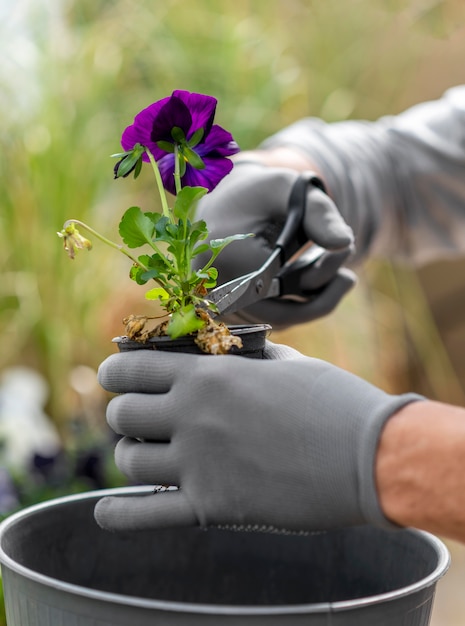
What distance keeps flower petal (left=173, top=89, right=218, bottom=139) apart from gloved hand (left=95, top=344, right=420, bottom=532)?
18 cm

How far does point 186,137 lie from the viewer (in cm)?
60

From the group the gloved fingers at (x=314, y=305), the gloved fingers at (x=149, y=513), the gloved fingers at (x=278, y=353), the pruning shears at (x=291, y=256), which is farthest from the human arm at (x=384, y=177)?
the gloved fingers at (x=149, y=513)

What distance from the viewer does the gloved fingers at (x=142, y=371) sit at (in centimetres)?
57

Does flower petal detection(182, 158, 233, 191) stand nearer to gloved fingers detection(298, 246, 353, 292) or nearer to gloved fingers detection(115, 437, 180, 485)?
gloved fingers detection(115, 437, 180, 485)

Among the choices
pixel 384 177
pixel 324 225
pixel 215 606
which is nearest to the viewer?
pixel 215 606

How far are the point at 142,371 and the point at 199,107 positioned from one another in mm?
200

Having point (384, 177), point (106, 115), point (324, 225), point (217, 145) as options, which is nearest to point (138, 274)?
point (217, 145)

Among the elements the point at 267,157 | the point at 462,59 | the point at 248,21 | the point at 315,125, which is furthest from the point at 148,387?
the point at 462,59

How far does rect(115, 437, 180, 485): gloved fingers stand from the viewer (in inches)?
22.1

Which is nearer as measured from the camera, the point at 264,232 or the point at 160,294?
the point at 160,294

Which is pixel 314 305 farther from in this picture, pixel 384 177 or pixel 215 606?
pixel 215 606

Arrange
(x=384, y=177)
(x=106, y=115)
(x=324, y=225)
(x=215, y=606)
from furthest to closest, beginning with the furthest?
(x=106, y=115) < (x=384, y=177) < (x=324, y=225) < (x=215, y=606)

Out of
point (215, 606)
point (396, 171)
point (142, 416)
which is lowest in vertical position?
point (215, 606)

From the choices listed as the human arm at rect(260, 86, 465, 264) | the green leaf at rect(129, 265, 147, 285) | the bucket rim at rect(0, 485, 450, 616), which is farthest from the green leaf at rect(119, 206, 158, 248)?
the human arm at rect(260, 86, 465, 264)
